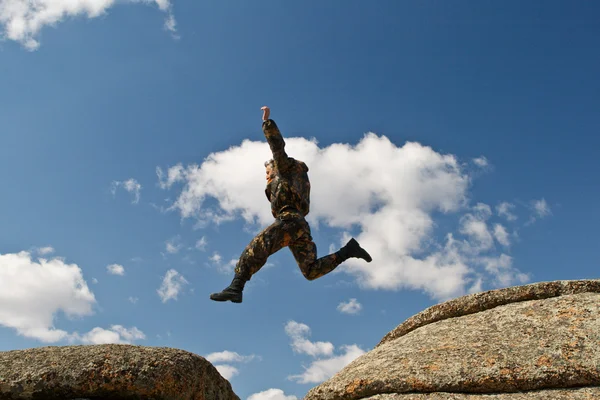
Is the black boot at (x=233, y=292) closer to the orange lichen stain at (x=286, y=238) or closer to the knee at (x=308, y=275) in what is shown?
the orange lichen stain at (x=286, y=238)

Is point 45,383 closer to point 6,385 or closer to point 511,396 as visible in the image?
point 6,385

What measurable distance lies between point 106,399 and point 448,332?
4.04 m

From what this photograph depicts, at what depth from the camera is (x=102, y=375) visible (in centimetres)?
634

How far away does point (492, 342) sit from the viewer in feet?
20.7

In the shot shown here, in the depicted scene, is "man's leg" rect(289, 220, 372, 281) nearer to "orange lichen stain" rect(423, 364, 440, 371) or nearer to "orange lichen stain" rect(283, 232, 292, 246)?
"orange lichen stain" rect(283, 232, 292, 246)

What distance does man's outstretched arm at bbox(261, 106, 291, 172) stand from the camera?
1062 centimetres

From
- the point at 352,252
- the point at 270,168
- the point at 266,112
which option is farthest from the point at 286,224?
the point at 266,112

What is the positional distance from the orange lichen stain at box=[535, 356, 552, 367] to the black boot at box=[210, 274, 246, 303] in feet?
17.8

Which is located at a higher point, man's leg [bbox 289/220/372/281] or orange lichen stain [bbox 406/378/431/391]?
man's leg [bbox 289/220/372/281]

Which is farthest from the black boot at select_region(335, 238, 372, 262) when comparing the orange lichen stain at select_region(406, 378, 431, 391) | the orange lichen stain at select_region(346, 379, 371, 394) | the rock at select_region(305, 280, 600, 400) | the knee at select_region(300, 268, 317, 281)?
the orange lichen stain at select_region(406, 378, 431, 391)

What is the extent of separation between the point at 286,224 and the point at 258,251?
0.72m

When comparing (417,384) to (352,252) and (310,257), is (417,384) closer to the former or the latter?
(310,257)

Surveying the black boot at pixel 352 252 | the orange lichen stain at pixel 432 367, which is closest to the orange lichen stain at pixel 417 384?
the orange lichen stain at pixel 432 367

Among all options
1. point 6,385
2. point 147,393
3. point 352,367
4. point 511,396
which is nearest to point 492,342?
point 511,396
